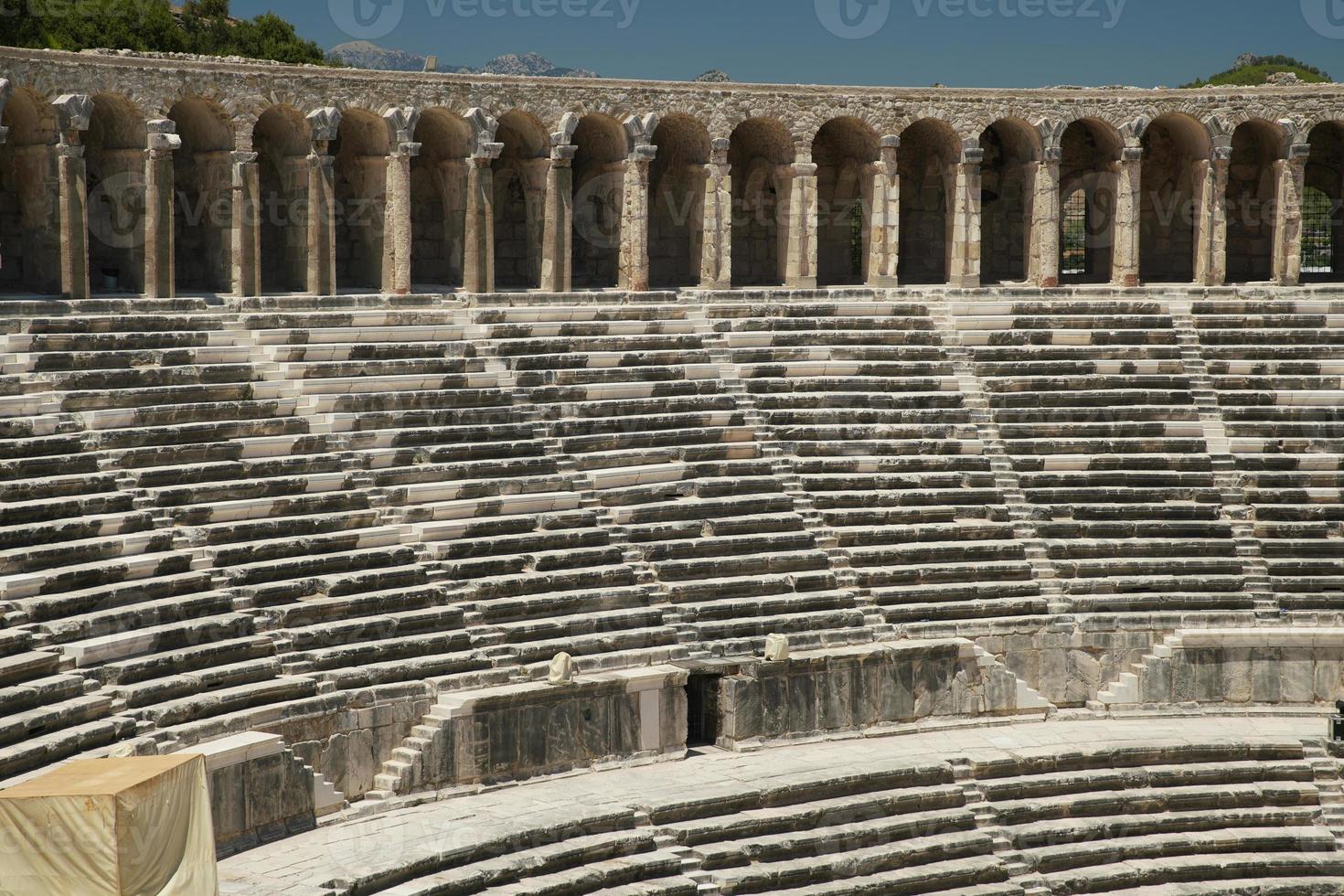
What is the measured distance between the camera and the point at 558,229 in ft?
94.0

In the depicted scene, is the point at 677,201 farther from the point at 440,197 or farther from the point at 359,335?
the point at 359,335

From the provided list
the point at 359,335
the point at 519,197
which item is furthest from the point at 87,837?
the point at 519,197

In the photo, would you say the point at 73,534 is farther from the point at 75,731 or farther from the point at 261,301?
the point at 261,301

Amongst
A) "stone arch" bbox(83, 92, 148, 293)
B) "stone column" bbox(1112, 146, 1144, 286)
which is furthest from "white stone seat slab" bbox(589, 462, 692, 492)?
"stone column" bbox(1112, 146, 1144, 286)

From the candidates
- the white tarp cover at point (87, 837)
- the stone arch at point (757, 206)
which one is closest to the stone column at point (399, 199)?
the stone arch at point (757, 206)

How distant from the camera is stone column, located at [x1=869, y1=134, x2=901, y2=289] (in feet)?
99.7

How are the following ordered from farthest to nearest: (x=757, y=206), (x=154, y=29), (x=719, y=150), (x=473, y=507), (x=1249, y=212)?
(x=154, y=29) → (x=1249, y=212) → (x=757, y=206) → (x=719, y=150) → (x=473, y=507)

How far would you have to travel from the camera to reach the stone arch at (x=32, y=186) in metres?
24.2

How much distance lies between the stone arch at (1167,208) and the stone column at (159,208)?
16903 mm

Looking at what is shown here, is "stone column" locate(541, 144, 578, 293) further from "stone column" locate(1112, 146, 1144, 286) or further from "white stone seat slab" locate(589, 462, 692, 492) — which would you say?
"stone column" locate(1112, 146, 1144, 286)

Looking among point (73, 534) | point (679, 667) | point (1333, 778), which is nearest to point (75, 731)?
point (73, 534)

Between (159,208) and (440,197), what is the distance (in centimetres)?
536

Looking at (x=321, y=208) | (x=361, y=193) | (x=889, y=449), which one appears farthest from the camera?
(x=361, y=193)

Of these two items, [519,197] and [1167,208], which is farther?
[1167,208]
